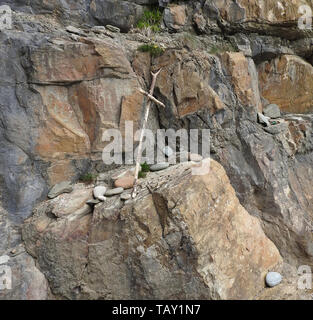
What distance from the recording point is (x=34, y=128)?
5.30 meters

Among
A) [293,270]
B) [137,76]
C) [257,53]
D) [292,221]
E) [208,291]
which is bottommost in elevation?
[293,270]

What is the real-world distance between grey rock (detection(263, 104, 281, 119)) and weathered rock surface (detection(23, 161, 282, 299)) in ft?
13.1

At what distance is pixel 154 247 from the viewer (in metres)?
4.57

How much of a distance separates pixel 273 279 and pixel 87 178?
15.5 feet

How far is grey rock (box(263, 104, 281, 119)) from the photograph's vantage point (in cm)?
777

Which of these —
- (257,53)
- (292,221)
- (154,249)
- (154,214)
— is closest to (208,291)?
(154,249)

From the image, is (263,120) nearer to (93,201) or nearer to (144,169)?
(144,169)

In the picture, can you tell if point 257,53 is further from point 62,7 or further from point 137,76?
point 62,7

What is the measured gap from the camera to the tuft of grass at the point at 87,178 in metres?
5.62

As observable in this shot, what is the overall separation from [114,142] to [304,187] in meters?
5.78

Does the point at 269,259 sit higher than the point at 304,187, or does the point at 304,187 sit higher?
the point at 304,187

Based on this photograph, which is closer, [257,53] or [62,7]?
[62,7]

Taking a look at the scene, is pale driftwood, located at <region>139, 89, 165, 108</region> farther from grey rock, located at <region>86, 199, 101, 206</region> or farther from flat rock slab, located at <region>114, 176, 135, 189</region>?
grey rock, located at <region>86, 199, 101, 206</region>

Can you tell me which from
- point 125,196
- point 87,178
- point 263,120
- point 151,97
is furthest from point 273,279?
point 151,97
